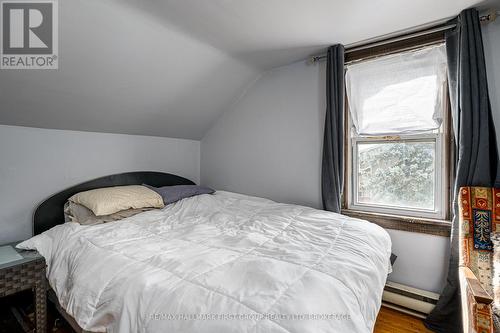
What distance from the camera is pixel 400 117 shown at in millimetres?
1990

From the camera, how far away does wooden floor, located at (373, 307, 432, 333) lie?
1700 mm

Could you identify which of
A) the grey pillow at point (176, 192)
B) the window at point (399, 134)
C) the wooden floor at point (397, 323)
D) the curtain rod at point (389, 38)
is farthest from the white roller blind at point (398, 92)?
the grey pillow at point (176, 192)

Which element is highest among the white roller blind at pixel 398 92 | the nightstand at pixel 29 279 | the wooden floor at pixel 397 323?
the white roller blind at pixel 398 92

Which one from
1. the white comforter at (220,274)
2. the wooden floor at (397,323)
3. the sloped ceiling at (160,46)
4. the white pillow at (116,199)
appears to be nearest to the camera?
the white comforter at (220,274)

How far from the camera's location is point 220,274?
0.97m

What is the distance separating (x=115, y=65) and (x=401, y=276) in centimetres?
292

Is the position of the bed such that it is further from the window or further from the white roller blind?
the white roller blind

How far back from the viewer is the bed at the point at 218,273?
763 mm

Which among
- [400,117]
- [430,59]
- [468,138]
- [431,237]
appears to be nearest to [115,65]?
[400,117]

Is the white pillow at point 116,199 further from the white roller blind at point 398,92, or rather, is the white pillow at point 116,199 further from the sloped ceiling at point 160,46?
the white roller blind at point 398,92

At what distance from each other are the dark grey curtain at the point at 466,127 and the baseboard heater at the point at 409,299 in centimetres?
7

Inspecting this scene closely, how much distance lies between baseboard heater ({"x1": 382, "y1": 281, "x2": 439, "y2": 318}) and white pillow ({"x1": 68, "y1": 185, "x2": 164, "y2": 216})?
6.99 feet

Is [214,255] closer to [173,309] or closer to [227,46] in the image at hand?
[173,309]

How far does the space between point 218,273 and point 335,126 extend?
5.65 ft
